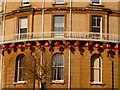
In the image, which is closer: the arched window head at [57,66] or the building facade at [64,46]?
the building facade at [64,46]

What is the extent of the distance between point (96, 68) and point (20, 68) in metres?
7.65

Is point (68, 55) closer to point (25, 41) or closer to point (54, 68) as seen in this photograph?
point (54, 68)

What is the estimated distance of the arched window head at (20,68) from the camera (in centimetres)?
3653

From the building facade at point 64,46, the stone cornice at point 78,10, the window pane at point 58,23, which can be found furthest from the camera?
the window pane at point 58,23

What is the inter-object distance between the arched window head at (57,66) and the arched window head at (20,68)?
319 centimetres

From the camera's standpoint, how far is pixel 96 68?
1403 inches

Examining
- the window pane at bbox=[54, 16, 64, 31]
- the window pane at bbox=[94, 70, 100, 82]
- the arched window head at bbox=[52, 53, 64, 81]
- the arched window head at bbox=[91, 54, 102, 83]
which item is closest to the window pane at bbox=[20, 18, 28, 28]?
the window pane at bbox=[54, 16, 64, 31]

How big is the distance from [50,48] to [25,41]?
2555mm

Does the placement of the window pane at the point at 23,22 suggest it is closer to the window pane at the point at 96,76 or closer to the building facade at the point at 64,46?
the building facade at the point at 64,46

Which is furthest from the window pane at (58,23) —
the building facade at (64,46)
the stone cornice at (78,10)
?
the stone cornice at (78,10)

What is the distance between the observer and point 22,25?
124ft

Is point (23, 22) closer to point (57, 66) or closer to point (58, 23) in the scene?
point (58, 23)

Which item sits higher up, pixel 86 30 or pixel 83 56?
pixel 86 30

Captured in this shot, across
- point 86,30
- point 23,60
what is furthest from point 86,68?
point 23,60
